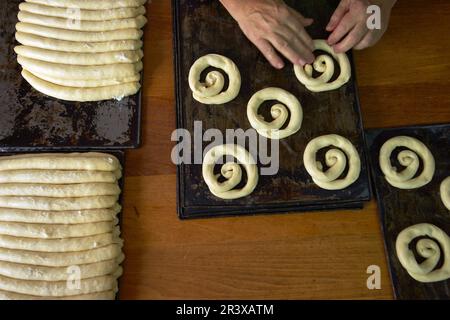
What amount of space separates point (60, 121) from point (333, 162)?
3.63ft

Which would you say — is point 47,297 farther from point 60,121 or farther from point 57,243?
point 60,121

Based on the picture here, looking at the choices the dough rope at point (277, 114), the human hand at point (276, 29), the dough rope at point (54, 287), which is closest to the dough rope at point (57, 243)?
the dough rope at point (54, 287)

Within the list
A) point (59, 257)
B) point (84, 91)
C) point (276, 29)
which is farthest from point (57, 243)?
point (276, 29)

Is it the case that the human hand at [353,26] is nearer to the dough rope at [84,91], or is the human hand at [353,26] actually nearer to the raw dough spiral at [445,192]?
the raw dough spiral at [445,192]

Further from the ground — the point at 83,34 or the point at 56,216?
the point at 83,34

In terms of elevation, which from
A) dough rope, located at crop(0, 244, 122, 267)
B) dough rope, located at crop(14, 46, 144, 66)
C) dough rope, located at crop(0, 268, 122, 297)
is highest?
dough rope, located at crop(14, 46, 144, 66)

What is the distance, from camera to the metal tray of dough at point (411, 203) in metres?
1.38

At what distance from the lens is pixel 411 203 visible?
1471mm

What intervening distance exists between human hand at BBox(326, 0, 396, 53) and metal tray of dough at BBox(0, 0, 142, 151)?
0.85 m

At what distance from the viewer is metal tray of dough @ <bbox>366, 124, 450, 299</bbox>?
1.38m

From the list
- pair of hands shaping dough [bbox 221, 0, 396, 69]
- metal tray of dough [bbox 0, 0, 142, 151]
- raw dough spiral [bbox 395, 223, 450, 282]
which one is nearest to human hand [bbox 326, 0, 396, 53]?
pair of hands shaping dough [bbox 221, 0, 396, 69]

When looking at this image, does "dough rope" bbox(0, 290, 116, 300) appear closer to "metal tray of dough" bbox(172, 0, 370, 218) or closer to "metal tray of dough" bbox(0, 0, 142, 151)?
"metal tray of dough" bbox(172, 0, 370, 218)

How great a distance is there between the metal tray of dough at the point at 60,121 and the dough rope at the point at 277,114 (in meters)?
0.48
